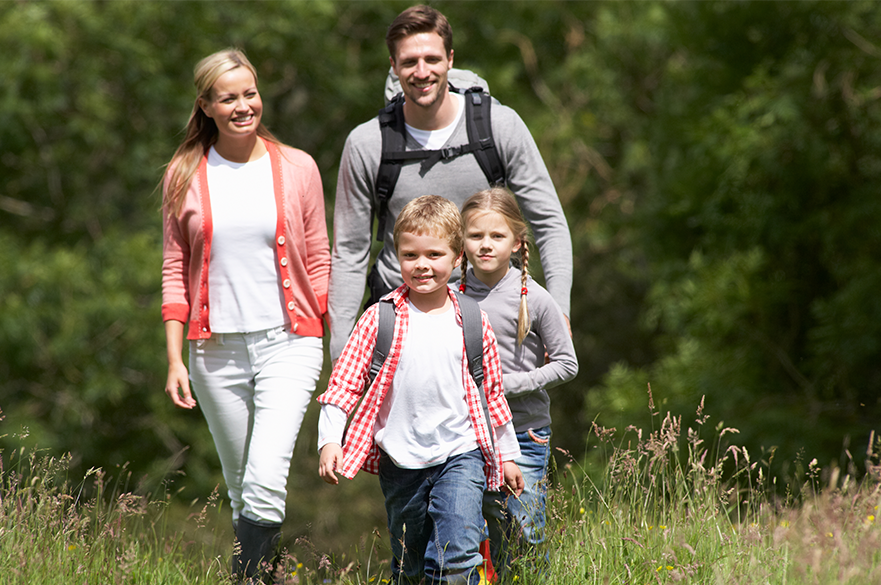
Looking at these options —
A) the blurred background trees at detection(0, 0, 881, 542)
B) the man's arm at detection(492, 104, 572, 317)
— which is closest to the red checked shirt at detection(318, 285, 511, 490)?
the man's arm at detection(492, 104, 572, 317)

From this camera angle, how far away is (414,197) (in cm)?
311

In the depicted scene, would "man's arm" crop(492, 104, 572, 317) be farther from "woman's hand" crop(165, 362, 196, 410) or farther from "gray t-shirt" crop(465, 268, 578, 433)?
"woman's hand" crop(165, 362, 196, 410)

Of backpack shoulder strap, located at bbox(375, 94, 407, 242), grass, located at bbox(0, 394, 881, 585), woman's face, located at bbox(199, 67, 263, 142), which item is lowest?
grass, located at bbox(0, 394, 881, 585)

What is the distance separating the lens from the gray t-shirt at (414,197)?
312 cm

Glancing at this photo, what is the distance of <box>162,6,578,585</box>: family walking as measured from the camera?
8.76 feet

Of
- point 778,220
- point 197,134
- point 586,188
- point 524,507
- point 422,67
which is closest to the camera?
point 524,507

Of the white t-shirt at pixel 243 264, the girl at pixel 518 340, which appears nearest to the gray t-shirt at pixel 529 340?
the girl at pixel 518 340

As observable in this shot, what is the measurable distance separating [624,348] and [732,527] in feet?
40.1

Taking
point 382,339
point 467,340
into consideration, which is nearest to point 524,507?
point 467,340

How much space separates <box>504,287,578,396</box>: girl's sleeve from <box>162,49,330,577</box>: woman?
822mm

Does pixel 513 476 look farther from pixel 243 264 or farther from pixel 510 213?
pixel 243 264

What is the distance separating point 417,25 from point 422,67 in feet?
0.51

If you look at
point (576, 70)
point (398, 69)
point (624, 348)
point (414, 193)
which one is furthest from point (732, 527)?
point (624, 348)

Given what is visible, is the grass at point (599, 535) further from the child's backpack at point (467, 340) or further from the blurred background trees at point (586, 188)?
the blurred background trees at point (586, 188)
